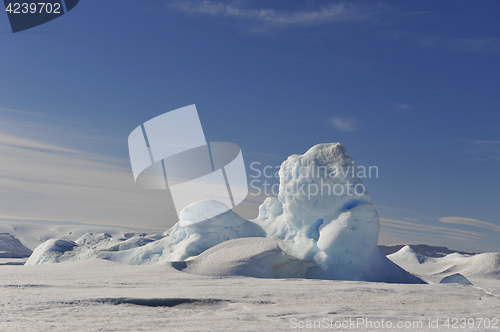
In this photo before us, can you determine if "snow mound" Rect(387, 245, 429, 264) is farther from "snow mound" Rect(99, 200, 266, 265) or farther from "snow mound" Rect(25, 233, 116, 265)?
"snow mound" Rect(25, 233, 116, 265)

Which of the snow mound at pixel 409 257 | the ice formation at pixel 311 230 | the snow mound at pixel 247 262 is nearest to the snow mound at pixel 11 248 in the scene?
the ice formation at pixel 311 230

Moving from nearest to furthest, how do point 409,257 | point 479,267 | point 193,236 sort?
point 193,236
point 479,267
point 409,257

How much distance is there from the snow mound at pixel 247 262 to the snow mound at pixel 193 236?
1.49 metres

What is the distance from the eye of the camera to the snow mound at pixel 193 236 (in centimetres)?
1197

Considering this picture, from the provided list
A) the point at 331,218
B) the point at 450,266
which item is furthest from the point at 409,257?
the point at 331,218

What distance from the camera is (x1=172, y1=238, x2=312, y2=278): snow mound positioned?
9338 millimetres

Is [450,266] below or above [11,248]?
above

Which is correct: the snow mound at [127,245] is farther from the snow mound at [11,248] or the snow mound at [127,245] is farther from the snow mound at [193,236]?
the snow mound at [11,248]

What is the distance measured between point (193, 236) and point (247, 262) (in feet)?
10.4

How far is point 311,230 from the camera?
11281 mm

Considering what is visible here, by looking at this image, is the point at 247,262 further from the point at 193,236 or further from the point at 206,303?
the point at 206,303

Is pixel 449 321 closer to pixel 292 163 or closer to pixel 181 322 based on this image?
pixel 181 322

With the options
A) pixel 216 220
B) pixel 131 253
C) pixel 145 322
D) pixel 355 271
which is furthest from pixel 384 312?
pixel 131 253

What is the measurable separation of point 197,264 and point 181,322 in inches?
227
